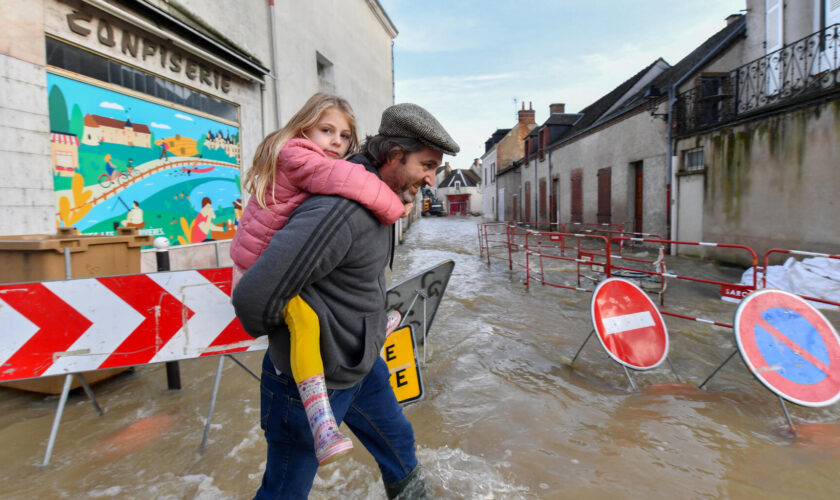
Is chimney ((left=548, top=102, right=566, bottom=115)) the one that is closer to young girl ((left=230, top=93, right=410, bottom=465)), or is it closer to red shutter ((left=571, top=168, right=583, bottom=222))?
red shutter ((left=571, top=168, right=583, bottom=222))

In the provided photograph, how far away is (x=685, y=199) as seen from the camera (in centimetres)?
1352

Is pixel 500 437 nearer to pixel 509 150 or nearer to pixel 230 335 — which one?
pixel 230 335

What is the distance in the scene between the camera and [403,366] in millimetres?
3307

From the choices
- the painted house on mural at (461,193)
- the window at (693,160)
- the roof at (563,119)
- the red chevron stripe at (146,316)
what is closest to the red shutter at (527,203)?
the roof at (563,119)

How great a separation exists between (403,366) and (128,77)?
18.3 ft

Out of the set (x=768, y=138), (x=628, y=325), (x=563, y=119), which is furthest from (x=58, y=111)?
(x=563, y=119)

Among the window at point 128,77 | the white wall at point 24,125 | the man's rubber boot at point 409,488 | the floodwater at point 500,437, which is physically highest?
the window at point 128,77

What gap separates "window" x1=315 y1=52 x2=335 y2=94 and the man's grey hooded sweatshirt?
11.4 metres

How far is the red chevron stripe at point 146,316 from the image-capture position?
2924mm

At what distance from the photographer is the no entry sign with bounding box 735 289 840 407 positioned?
3150 millimetres

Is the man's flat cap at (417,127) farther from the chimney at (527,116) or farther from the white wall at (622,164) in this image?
the chimney at (527,116)

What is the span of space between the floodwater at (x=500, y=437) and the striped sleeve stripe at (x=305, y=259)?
1.75 meters

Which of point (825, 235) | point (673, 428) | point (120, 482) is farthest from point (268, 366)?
point (825, 235)

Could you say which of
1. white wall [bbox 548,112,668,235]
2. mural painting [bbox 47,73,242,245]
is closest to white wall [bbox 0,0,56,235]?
mural painting [bbox 47,73,242,245]
